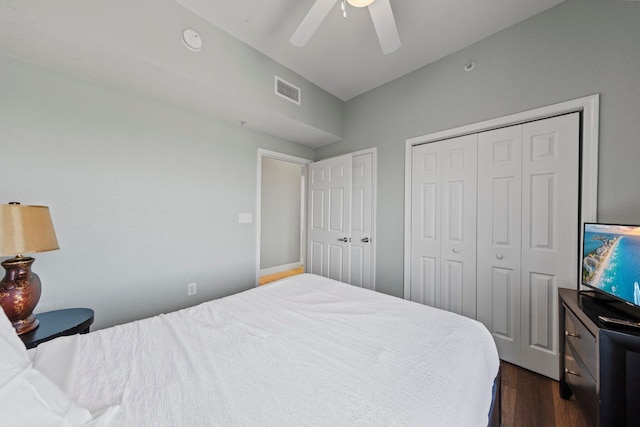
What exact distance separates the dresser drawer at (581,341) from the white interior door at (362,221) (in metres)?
1.65

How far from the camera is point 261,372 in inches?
34.3

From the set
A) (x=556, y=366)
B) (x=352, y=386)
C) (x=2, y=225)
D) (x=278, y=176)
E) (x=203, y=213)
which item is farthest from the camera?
(x=278, y=176)

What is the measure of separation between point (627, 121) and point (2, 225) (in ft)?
12.2

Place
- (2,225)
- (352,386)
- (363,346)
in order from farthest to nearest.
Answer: (2,225) → (363,346) → (352,386)

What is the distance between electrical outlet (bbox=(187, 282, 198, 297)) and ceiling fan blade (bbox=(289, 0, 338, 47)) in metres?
2.33

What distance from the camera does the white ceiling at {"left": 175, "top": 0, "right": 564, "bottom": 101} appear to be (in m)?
1.76

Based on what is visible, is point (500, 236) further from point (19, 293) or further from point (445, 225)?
point (19, 293)

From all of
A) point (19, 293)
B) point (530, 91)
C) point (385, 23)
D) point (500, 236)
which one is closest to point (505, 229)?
point (500, 236)

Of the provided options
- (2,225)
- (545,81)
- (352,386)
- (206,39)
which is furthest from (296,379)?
(545,81)

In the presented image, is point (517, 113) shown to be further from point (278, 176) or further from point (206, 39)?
point (278, 176)

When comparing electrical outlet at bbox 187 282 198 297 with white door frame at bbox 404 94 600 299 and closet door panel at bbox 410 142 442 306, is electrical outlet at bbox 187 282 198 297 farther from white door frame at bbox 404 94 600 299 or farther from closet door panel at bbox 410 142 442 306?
white door frame at bbox 404 94 600 299

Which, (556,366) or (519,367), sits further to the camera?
(519,367)

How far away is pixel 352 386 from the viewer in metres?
0.80

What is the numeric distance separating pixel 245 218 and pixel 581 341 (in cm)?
287
